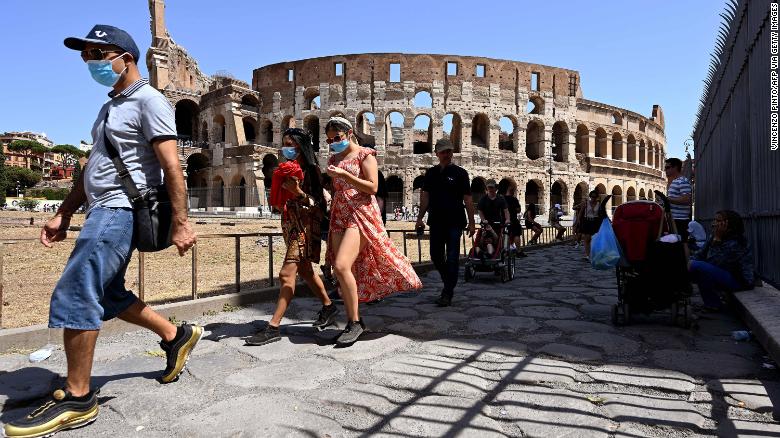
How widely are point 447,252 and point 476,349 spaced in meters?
1.67

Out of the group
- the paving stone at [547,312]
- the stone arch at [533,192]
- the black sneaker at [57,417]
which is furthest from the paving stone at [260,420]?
the stone arch at [533,192]

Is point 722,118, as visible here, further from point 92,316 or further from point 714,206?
point 92,316

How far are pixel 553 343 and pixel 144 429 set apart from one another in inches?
98.0

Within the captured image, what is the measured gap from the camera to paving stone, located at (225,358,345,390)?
246cm

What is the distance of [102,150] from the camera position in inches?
86.7

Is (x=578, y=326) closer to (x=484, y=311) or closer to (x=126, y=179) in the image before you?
(x=484, y=311)

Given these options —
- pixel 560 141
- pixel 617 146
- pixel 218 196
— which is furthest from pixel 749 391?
pixel 617 146

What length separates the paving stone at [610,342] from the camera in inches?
121

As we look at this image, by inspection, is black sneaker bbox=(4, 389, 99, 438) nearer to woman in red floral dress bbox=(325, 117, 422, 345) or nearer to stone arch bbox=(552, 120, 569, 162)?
woman in red floral dress bbox=(325, 117, 422, 345)

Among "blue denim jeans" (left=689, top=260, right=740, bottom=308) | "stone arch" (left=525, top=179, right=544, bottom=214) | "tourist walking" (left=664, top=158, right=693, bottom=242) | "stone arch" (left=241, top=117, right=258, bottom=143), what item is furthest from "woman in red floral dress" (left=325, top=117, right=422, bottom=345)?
"stone arch" (left=241, top=117, right=258, bottom=143)

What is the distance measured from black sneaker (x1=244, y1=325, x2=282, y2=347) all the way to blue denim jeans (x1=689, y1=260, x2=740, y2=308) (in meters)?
3.50

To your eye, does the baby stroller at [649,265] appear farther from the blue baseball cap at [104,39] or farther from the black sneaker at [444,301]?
the blue baseball cap at [104,39]

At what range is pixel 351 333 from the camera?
10.5 ft

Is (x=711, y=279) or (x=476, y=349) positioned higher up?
(x=711, y=279)
